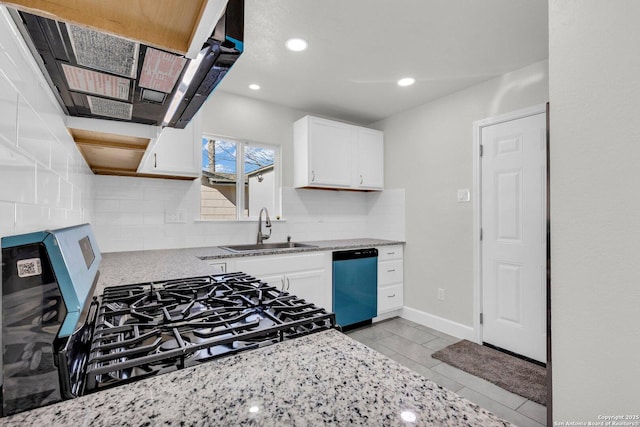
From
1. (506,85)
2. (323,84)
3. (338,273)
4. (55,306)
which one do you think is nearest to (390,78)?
(323,84)

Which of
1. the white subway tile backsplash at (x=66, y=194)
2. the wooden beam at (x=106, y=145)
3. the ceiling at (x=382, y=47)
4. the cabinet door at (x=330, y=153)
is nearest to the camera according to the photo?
the white subway tile backsplash at (x=66, y=194)

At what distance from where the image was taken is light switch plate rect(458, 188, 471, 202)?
2.92 m

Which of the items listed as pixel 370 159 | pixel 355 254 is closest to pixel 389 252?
pixel 355 254

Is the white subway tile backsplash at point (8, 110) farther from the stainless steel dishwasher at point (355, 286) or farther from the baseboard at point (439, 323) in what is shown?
the baseboard at point (439, 323)

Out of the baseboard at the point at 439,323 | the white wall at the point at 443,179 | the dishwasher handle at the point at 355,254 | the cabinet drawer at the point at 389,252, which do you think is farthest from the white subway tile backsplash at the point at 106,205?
the baseboard at the point at 439,323

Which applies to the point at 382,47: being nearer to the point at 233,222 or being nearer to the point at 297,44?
the point at 297,44

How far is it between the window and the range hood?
6.53ft

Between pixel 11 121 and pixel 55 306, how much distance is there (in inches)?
15.0

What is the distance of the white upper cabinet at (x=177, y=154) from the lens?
7.97ft

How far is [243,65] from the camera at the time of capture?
2494 mm

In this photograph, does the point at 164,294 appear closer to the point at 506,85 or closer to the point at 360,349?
the point at 360,349

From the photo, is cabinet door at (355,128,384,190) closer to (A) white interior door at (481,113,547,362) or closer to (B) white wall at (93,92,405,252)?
(B) white wall at (93,92,405,252)

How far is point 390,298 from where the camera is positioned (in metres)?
3.44

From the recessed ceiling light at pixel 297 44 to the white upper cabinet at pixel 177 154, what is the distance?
3.27 feet
